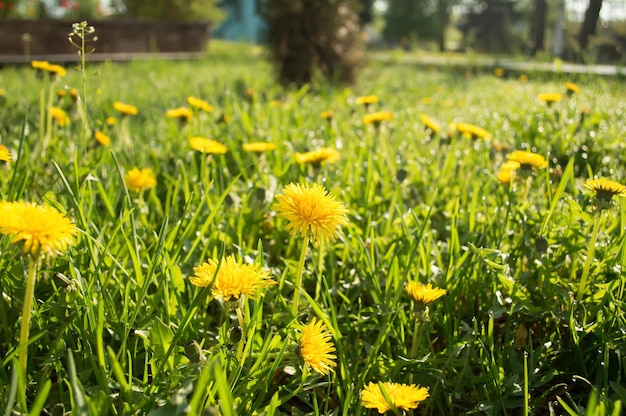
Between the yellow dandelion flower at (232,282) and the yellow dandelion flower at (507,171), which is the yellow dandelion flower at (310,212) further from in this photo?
the yellow dandelion flower at (507,171)

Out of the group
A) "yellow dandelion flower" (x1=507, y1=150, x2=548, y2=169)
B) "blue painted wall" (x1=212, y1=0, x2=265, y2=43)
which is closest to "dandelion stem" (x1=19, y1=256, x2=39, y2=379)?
"yellow dandelion flower" (x1=507, y1=150, x2=548, y2=169)

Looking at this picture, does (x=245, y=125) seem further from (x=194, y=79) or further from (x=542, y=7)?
(x=542, y=7)

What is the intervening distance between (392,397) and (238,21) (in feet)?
101

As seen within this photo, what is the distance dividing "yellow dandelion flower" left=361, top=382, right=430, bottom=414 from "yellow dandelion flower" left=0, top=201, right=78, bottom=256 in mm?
526

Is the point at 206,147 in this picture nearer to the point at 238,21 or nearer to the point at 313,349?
the point at 313,349

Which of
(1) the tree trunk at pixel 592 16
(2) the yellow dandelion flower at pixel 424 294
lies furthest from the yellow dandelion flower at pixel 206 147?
(1) the tree trunk at pixel 592 16

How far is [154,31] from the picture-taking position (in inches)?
458

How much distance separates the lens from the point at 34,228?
Answer: 764 millimetres

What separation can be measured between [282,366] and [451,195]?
3.85ft

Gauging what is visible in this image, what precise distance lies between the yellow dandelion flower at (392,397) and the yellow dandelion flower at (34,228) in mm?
526

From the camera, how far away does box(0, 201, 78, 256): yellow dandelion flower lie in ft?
2.48

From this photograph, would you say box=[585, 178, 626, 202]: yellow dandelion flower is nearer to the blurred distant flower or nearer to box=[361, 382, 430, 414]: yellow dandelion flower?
box=[361, 382, 430, 414]: yellow dandelion flower

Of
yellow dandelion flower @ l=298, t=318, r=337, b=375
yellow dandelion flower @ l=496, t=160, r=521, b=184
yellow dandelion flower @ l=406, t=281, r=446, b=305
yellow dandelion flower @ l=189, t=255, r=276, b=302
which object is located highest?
yellow dandelion flower @ l=496, t=160, r=521, b=184

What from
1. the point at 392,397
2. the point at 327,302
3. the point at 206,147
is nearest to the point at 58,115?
the point at 206,147
